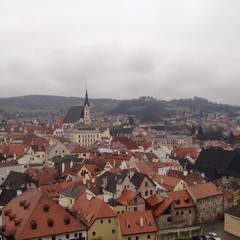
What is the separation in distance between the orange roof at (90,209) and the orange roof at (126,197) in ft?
12.5

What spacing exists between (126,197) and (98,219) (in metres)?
6.59

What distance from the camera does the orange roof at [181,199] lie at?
147 feet

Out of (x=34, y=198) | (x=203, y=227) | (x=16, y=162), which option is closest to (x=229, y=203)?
(x=203, y=227)

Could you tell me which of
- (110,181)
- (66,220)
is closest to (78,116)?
(110,181)

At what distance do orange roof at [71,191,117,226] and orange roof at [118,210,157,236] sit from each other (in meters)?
1.22

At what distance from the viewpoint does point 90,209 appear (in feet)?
127

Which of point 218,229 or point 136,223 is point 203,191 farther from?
point 136,223

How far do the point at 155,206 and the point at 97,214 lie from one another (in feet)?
31.2

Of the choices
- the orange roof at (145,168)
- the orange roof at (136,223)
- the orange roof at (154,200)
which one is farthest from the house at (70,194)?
the orange roof at (145,168)

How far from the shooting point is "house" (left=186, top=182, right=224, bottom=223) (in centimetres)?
4662

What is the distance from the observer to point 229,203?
5112cm

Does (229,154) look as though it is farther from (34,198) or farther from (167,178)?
(34,198)

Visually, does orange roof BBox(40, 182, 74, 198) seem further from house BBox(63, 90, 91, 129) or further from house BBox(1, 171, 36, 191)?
house BBox(63, 90, 91, 129)

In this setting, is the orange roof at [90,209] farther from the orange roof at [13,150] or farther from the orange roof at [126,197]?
the orange roof at [13,150]
